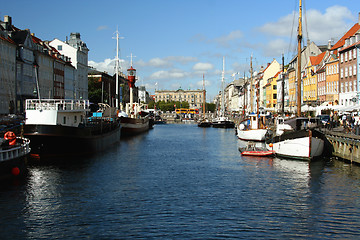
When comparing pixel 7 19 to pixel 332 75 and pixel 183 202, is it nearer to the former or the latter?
pixel 332 75

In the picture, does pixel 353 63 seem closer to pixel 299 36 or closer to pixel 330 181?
pixel 299 36

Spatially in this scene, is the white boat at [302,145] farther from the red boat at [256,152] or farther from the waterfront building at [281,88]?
the waterfront building at [281,88]

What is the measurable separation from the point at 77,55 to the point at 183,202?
9386 centimetres

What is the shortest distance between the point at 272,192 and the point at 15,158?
16026 millimetres

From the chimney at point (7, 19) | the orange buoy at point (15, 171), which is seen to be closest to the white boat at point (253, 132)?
the orange buoy at point (15, 171)

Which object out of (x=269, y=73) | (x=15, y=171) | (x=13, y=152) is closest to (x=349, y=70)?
(x=15, y=171)

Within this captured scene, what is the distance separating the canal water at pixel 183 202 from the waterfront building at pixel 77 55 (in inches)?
3043

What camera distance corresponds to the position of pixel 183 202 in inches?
918

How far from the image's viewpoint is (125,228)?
18875mm

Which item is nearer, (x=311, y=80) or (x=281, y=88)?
(x=311, y=80)

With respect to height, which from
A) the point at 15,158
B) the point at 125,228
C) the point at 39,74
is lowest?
the point at 125,228

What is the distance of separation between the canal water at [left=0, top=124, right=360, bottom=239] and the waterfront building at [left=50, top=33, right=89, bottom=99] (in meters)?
77.3

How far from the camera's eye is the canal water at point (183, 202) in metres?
18.6

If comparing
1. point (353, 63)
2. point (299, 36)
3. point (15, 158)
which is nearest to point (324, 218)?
point (15, 158)
